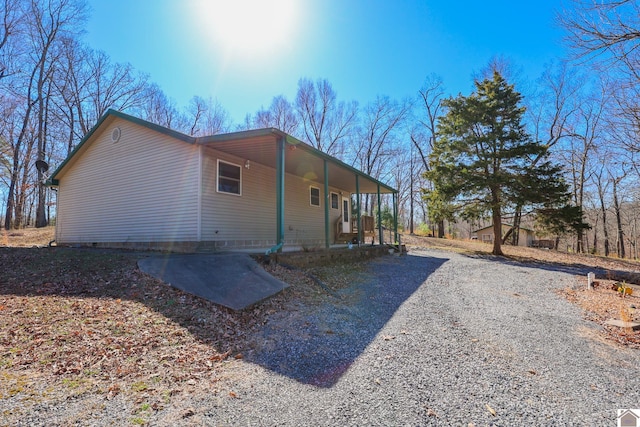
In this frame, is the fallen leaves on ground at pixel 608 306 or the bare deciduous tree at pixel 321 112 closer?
the fallen leaves on ground at pixel 608 306

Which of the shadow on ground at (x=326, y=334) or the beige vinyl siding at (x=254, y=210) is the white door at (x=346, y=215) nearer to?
the beige vinyl siding at (x=254, y=210)

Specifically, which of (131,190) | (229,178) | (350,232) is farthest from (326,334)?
(350,232)

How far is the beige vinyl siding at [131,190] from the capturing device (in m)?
8.31

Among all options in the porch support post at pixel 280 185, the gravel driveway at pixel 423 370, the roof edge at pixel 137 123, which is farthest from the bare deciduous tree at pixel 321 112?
the gravel driveway at pixel 423 370

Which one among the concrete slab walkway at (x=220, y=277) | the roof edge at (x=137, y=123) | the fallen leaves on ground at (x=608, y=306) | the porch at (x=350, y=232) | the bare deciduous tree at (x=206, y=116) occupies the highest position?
the bare deciduous tree at (x=206, y=116)

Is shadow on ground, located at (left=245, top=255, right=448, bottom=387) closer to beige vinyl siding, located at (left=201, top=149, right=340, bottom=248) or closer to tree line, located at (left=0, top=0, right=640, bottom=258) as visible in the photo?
beige vinyl siding, located at (left=201, top=149, right=340, bottom=248)

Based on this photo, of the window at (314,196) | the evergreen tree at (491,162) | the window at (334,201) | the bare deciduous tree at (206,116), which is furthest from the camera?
the bare deciduous tree at (206,116)

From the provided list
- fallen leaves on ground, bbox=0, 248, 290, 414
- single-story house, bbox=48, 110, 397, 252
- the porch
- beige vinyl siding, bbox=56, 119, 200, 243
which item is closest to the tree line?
the porch

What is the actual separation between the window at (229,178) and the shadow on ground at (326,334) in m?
4.55

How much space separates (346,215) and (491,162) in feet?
22.8

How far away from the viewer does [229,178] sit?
9031 mm

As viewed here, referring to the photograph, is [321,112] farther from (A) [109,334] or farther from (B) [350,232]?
(A) [109,334]

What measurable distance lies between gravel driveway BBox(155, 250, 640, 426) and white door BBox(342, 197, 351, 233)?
9.78 m

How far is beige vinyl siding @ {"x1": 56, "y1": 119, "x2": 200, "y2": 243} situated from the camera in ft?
27.3
